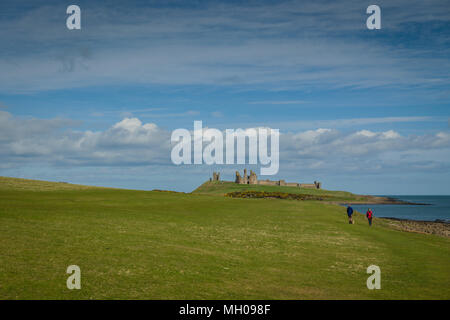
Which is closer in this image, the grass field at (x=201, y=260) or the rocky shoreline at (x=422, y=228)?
the grass field at (x=201, y=260)

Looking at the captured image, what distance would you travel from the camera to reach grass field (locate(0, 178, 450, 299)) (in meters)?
17.4

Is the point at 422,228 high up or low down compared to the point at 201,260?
down

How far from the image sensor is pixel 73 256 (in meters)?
21.6

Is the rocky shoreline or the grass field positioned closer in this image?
the grass field

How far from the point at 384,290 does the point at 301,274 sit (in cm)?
438

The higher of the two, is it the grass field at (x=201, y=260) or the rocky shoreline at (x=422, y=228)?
the grass field at (x=201, y=260)

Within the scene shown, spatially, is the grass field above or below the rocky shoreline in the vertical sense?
Result: above

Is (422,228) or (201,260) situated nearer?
(201,260)

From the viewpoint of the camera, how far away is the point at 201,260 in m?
23.5

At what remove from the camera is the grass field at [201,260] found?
17422mm
